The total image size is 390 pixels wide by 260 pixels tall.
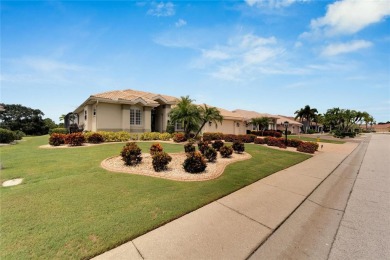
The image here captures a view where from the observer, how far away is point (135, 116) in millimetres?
20312

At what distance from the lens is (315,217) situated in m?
5.01

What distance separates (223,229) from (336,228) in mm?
2938

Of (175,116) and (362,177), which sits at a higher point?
(175,116)

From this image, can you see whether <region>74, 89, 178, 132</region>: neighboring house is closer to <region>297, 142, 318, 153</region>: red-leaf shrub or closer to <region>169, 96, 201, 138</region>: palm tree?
<region>169, 96, 201, 138</region>: palm tree

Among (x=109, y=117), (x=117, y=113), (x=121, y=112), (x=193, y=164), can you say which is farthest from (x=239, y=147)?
(x=109, y=117)

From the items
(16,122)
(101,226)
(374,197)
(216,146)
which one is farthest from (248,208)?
(16,122)

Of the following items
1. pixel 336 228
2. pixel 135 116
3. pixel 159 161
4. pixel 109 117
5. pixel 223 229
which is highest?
pixel 135 116

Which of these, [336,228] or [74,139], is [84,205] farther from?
[74,139]

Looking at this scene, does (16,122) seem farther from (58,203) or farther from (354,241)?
(354,241)

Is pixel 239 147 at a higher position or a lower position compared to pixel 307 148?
higher

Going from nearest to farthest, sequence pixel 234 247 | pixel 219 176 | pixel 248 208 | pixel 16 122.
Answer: pixel 234 247 < pixel 248 208 < pixel 219 176 < pixel 16 122

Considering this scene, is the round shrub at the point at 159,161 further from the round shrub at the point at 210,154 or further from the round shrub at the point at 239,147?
the round shrub at the point at 239,147

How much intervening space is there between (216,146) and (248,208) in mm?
7848

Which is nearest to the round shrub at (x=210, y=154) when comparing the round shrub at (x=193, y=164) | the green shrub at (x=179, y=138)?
the round shrub at (x=193, y=164)
